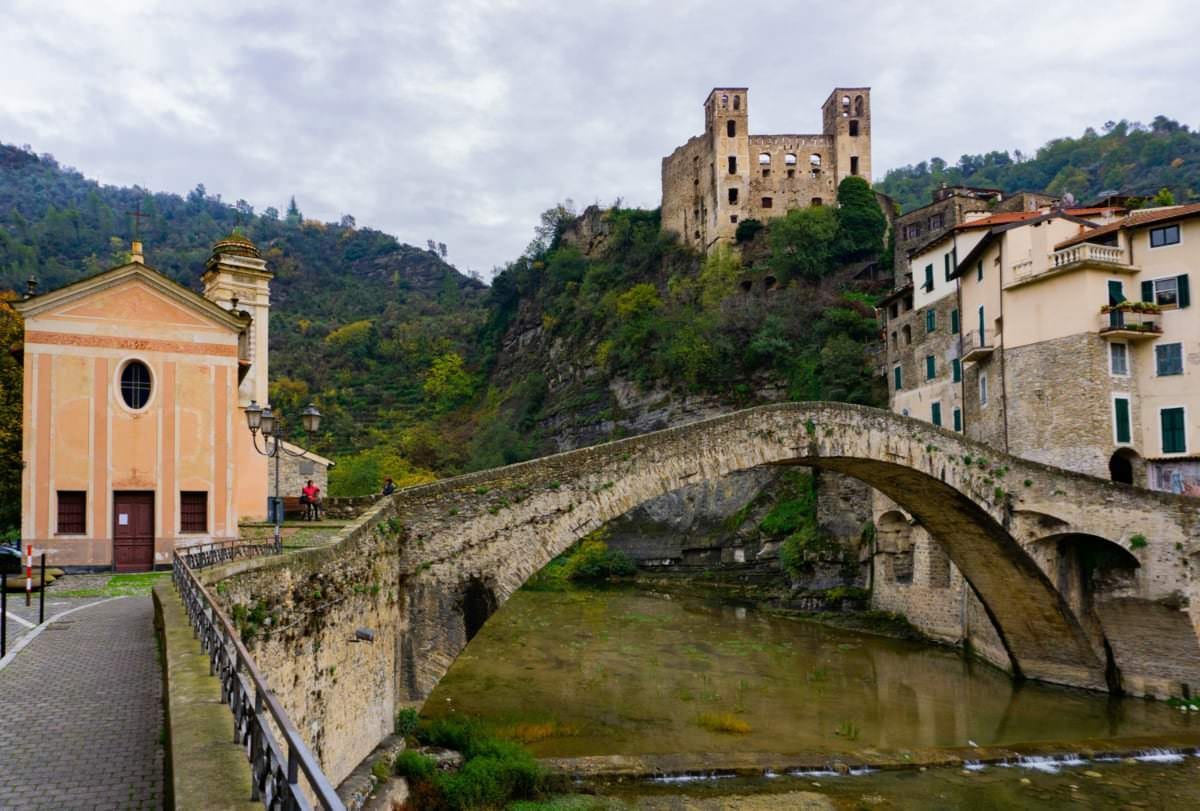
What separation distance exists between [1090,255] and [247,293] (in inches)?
830

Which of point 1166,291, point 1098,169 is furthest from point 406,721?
point 1098,169

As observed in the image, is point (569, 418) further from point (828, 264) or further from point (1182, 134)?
point (1182, 134)

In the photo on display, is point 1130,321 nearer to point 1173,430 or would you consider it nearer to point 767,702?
point 1173,430

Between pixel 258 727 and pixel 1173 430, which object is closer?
pixel 258 727

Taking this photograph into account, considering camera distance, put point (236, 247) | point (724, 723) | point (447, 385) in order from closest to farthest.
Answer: point (724, 723) < point (236, 247) < point (447, 385)

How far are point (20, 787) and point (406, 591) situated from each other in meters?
7.91

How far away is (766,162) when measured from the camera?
5356cm

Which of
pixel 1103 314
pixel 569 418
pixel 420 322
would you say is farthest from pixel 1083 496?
pixel 420 322

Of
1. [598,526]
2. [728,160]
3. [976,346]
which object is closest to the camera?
[598,526]

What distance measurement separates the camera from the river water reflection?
15688 millimetres

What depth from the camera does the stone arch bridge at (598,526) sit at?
9883mm

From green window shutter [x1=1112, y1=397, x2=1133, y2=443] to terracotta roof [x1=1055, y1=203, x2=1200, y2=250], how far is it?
12.1ft

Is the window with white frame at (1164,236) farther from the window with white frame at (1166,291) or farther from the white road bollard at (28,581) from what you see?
the white road bollard at (28,581)

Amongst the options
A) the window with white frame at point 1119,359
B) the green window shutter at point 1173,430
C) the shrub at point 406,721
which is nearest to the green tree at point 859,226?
the window with white frame at point 1119,359
